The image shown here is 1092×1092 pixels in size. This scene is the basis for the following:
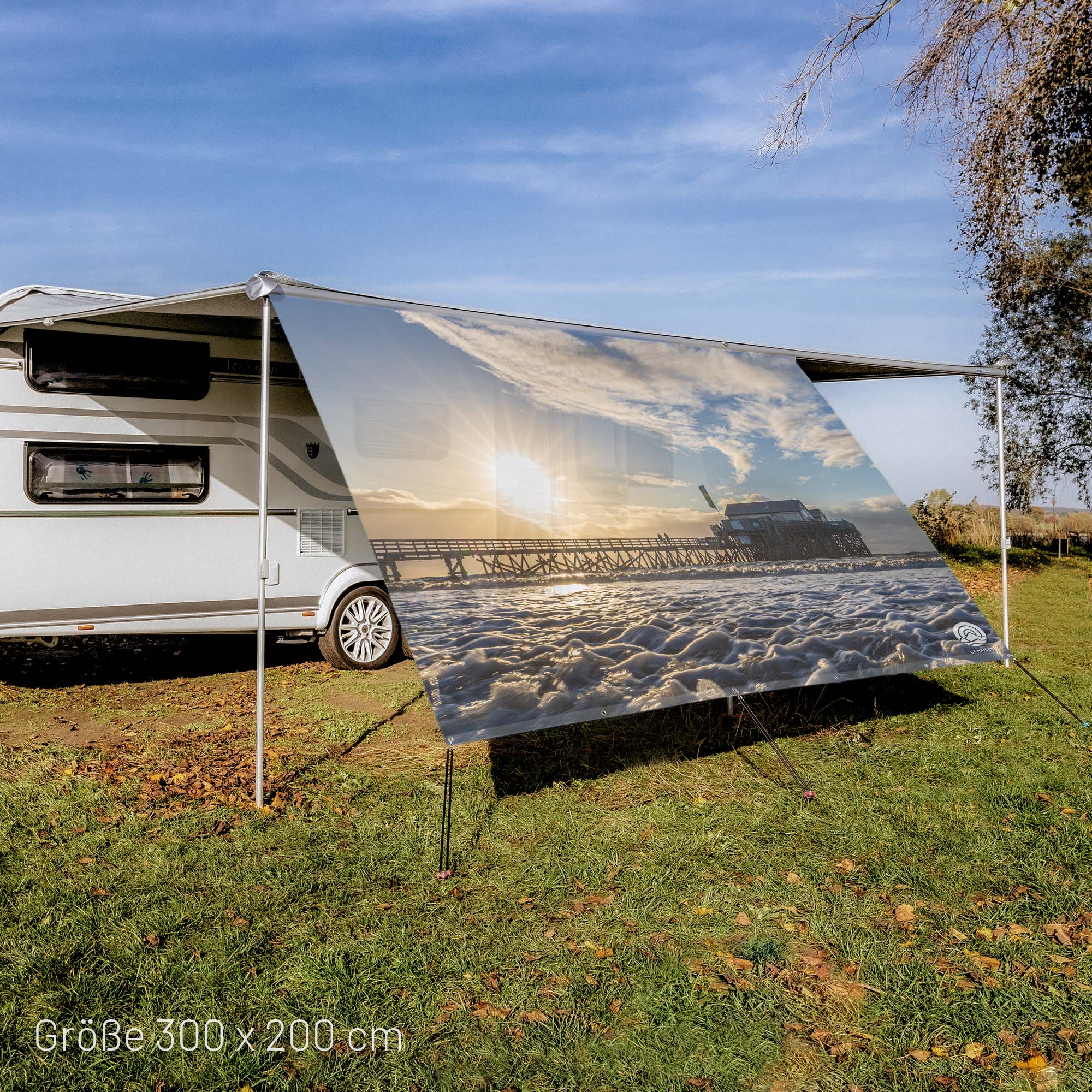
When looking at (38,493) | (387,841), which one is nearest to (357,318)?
(387,841)

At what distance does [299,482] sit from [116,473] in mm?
1481

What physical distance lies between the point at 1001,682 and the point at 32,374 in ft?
27.9

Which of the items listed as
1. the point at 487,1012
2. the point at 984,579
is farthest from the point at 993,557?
the point at 487,1012

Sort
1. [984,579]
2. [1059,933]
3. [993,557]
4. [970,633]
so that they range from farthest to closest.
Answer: [993,557] → [984,579] → [970,633] → [1059,933]

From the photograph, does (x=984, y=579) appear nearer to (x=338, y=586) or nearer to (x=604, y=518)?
(x=338, y=586)

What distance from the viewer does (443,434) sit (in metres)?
4.65

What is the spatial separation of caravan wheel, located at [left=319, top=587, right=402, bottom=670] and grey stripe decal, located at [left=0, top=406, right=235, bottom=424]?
2.00 metres

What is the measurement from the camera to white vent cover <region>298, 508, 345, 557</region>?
8.09 meters

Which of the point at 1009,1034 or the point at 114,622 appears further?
the point at 114,622

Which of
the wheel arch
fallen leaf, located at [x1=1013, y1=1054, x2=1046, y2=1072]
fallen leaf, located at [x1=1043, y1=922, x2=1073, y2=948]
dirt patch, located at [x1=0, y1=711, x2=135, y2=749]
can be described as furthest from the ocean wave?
the wheel arch

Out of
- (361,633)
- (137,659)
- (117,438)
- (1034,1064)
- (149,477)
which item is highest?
(117,438)

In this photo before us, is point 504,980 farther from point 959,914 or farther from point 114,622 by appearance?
point 114,622

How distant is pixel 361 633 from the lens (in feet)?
28.0

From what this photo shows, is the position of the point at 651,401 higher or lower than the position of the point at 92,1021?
higher
